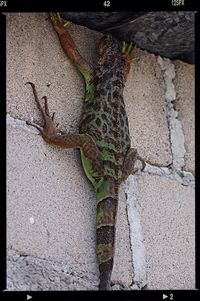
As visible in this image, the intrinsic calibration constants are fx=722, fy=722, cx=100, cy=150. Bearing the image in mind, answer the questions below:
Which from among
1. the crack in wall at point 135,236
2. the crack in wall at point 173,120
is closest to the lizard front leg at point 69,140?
the crack in wall at point 135,236

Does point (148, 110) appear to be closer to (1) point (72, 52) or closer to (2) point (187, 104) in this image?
(2) point (187, 104)

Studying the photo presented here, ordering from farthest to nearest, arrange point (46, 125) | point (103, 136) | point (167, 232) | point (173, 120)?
point (173, 120), point (167, 232), point (103, 136), point (46, 125)

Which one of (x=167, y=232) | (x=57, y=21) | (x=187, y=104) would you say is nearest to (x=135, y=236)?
(x=167, y=232)

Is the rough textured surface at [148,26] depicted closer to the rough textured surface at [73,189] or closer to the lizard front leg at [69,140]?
the rough textured surface at [73,189]

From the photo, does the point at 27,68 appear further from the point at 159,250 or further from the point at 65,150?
the point at 159,250

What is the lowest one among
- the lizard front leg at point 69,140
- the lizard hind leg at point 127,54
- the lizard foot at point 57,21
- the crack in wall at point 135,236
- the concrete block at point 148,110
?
the crack in wall at point 135,236

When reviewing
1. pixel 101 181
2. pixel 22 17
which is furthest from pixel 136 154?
pixel 22 17

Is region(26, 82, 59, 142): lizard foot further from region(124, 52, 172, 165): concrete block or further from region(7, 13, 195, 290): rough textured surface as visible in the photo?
region(124, 52, 172, 165): concrete block
